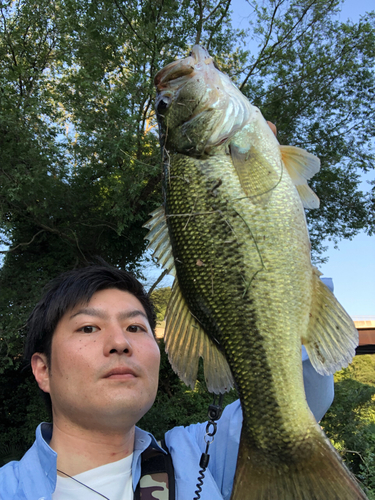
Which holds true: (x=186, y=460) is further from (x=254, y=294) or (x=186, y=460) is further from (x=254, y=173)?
(x=254, y=173)

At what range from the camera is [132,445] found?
1673 millimetres

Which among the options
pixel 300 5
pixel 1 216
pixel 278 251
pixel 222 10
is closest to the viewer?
pixel 278 251

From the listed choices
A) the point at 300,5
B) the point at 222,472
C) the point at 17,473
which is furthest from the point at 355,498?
the point at 300,5

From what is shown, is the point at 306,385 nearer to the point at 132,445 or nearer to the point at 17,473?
the point at 132,445

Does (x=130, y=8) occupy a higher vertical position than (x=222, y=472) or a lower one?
higher

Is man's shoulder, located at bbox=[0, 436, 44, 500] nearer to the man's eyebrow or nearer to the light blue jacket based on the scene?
the light blue jacket

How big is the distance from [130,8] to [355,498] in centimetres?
852

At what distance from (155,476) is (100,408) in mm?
421

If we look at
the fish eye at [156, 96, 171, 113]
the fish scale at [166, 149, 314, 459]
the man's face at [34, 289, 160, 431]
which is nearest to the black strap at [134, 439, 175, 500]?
the man's face at [34, 289, 160, 431]

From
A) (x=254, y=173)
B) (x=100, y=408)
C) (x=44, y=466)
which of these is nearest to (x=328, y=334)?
(x=254, y=173)

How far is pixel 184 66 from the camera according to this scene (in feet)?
5.71

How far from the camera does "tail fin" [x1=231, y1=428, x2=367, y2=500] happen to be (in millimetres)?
1081

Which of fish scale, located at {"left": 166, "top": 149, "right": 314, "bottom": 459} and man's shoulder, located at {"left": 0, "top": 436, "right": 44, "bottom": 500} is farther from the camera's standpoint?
man's shoulder, located at {"left": 0, "top": 436, "right": 44, "bottom": 500}

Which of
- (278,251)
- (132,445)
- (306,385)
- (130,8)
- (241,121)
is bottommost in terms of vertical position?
(132,445)
